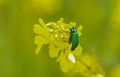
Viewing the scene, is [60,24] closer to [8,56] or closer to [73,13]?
[8,56]

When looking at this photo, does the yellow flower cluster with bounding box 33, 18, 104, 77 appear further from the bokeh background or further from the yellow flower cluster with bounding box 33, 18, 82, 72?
the bokeh background

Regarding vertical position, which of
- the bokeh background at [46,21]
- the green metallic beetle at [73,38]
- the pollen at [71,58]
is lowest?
the pollen at [71,58]

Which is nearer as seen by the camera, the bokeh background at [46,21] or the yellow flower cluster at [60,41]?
the yellow flower cluster at [60,41]

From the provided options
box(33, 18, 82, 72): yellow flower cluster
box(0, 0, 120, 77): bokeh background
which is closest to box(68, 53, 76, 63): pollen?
box(33, 18, 82, 72): yellow flower cluster

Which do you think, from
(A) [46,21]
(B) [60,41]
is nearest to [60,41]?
(B) [60,41]

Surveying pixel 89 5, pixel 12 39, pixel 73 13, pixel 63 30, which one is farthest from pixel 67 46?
pixel 89 5

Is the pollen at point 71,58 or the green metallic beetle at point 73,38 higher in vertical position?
the green metallic beetle at point 73,38

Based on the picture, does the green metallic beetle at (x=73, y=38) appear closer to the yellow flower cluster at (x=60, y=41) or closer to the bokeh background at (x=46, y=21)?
the yellow flower cluster at (x=60, y=41)

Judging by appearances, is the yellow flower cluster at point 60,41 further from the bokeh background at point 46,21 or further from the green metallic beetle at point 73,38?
the bokeh background at point 46,21

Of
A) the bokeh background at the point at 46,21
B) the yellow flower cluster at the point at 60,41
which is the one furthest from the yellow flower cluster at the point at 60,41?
the bokeh background at the point at 46,21

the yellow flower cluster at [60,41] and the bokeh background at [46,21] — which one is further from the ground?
the bokeh background at [46,21]
